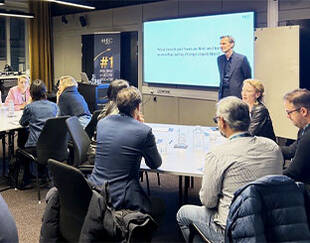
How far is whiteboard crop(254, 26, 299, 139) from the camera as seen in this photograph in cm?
507

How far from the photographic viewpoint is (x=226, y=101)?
2.23 m

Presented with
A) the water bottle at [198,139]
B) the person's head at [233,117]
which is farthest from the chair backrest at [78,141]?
the person's head at [233,117]

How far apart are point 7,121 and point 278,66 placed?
3.52 meters

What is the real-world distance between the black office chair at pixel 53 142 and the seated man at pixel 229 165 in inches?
72.5

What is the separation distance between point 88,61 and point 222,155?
7348 millimetres

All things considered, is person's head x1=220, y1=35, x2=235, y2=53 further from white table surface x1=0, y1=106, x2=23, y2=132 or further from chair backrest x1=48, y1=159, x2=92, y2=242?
chair backrest x1=48, y1=159, x2=92, y2=242

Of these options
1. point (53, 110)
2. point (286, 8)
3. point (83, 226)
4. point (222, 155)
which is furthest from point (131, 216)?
point (286, 8)

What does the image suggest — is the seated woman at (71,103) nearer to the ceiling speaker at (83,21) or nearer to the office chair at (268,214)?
the office chair at (268,214)

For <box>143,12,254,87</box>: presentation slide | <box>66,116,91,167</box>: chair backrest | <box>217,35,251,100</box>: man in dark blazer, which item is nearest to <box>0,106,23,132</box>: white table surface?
<box>66,116,91,167</box>: chair backrest

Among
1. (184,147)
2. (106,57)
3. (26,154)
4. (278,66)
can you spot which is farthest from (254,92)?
(106,57)

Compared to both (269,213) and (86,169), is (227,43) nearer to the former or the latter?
(86,169)

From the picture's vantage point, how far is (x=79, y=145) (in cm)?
325

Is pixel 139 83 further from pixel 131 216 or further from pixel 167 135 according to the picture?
pixel 131 216

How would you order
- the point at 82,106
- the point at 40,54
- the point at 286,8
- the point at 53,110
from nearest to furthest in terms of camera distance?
the point at 53,110 < the point at 82,106 < the point at 286,8 < the point at 40,54
